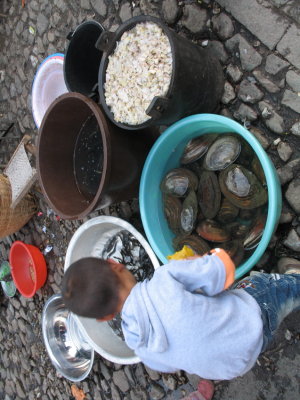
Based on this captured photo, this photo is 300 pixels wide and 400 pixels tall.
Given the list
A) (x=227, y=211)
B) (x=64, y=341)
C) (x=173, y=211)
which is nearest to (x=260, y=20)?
(x=227, y=211)

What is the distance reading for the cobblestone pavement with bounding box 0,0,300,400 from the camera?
1735 millimetres

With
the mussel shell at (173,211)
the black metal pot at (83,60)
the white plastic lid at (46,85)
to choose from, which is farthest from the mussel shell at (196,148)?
the white plastic lid at (46,85)

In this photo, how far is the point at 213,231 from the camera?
187 cm

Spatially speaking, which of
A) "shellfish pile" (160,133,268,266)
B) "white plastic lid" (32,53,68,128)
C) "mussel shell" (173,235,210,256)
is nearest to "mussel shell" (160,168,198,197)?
"shellfish pile" (160,133,268,266)

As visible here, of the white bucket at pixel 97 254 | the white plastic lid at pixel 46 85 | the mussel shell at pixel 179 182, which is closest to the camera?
the mussel shell at pixel 179 182

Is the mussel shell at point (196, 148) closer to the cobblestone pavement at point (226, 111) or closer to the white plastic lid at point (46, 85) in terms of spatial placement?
the cobblestone pavement at point (226, 111)

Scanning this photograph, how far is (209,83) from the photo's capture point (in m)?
1.77

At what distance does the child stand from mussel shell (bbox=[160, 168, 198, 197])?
0.68m

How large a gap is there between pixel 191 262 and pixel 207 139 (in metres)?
0.83

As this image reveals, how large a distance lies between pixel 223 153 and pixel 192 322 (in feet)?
2.87

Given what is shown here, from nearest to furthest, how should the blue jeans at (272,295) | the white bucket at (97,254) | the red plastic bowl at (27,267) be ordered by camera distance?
the blue jeans at (272,295) < the white bucket at (97,254) < the red plastic bowl at (27,267)

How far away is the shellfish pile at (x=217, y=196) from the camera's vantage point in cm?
175

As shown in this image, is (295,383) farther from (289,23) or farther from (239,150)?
(289,23)

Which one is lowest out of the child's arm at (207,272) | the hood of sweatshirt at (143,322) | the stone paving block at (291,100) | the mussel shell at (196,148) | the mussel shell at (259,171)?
the hood of sweatshirt at (143,322)
